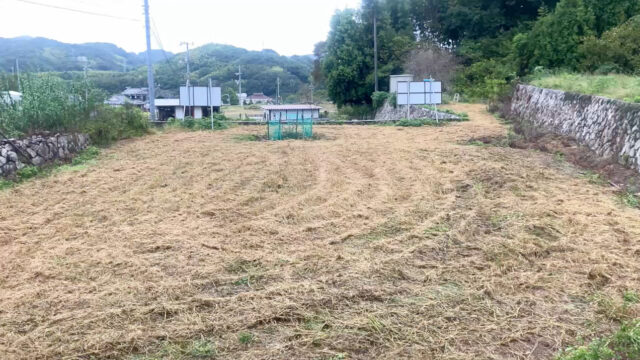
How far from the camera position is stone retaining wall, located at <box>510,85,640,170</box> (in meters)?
7.04

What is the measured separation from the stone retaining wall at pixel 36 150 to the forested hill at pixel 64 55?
125ft

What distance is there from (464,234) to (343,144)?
6.54 m

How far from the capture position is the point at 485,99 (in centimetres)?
1966

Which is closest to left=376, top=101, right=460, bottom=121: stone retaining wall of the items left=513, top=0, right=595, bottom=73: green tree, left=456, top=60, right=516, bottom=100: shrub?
left=456, top=60, right=516, bottom=100: shrub

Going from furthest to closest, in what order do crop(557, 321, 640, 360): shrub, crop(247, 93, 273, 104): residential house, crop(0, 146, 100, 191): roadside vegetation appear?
crop(247, 93, 273, 104): residential house < crop(0, 146, 100, 191): roadside vegetation < crop(557, 321, 640, 360): shrub

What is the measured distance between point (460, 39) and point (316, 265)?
2934cm

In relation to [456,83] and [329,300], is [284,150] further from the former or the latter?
[456,83]

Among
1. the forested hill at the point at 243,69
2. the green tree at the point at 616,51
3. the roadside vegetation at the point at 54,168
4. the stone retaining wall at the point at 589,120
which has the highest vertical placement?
the forested hill at the point at 243,69

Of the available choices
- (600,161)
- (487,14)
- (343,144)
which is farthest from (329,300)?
(487,14)

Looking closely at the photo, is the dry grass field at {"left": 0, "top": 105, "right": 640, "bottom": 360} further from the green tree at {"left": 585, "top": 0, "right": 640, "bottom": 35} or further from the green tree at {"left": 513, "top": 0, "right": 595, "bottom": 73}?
the green tree at {"left": 585, "top": 0, "right": 640, "bottom": 35}

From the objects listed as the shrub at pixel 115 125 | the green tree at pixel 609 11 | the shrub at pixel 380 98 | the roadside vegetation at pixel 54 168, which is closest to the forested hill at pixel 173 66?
the shrub at pixel 380 98

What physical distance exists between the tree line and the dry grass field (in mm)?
12452

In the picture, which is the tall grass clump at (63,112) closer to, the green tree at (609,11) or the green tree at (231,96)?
the green tree at (609,11)

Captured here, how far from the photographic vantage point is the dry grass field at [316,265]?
9.40 ft
